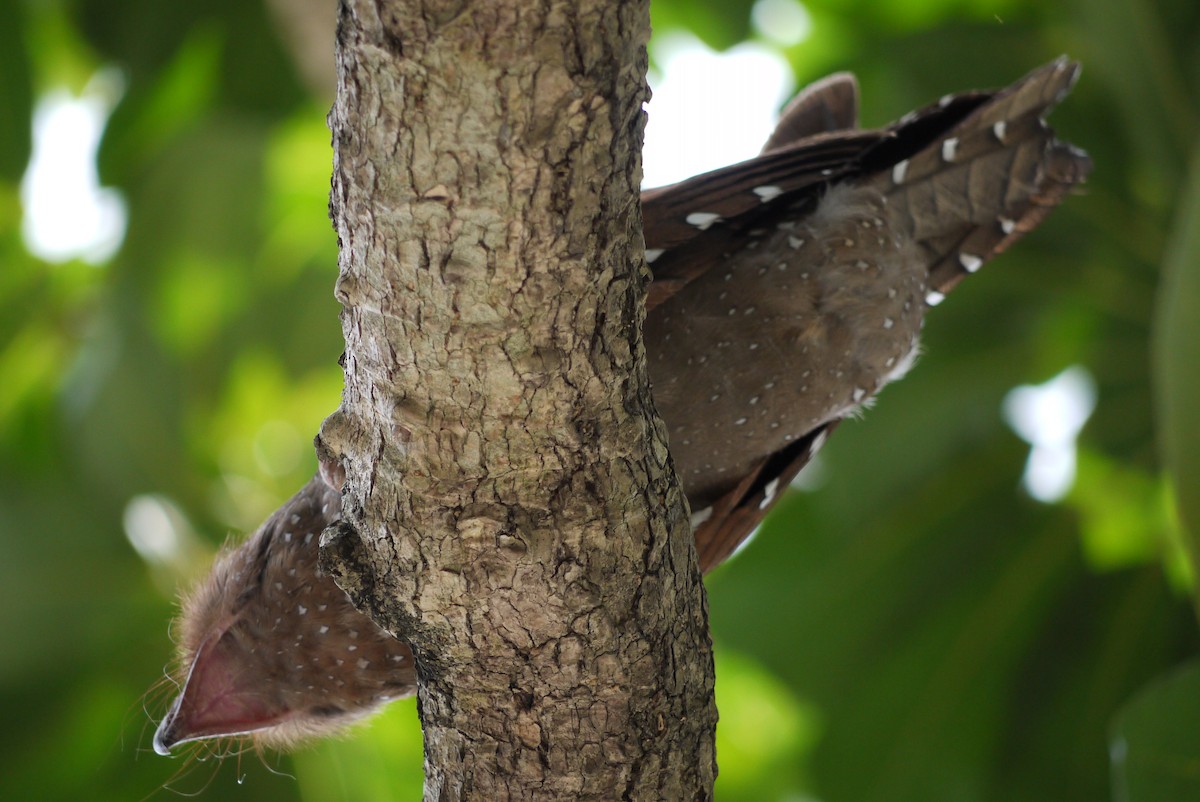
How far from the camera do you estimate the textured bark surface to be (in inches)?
40.3

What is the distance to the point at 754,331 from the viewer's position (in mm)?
1998

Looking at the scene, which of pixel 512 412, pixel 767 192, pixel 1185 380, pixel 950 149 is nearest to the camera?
pixel 512 412

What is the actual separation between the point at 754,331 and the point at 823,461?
2.25 metres

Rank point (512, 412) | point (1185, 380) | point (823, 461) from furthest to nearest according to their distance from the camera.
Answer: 1. point (823, 461)
2. point (1185, 380)
3. point (512, 412)

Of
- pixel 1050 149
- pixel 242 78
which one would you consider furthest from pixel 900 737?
pixel 242 78

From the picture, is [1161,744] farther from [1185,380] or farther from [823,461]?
[823,461]

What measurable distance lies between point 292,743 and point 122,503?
97.0 inches

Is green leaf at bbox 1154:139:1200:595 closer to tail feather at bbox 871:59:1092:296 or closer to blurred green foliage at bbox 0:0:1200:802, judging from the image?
tail feather at bbox 871:59:1092:296

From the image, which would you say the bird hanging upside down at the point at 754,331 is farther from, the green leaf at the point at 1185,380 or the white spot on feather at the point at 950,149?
the green leaf at the point at 1185,380

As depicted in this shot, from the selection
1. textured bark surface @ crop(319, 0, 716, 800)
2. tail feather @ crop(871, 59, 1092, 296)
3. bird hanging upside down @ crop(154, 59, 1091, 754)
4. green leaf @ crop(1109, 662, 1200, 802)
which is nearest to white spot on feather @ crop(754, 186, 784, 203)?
bird hanging upside down @ crop(154, 59, 1091, 754)

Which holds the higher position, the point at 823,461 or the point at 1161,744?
the point at 823,461

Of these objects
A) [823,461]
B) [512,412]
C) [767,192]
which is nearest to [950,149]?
[767,192]

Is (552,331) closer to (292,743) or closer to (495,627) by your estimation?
(495,627)

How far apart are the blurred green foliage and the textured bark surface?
2715mm
